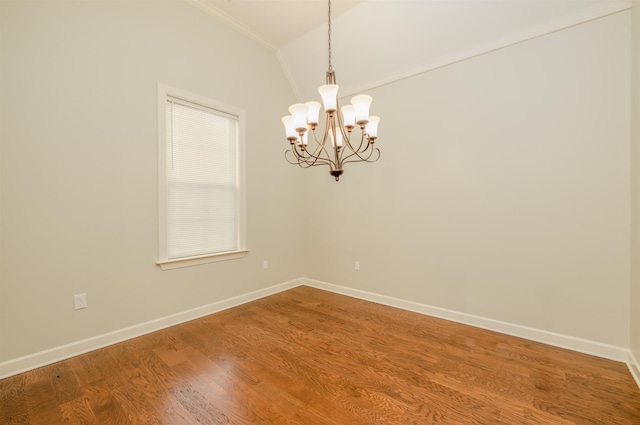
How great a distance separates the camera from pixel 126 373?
79.2 inches

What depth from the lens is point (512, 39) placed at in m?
2.56

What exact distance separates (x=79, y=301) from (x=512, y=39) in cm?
434

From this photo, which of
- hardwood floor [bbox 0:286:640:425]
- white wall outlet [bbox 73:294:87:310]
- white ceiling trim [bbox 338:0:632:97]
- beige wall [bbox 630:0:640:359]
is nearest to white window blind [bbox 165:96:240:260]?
white wall outlet [bbox 73:294:87:310]

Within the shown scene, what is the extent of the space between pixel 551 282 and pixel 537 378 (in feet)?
2.94

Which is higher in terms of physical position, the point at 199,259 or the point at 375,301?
the point at 199,259

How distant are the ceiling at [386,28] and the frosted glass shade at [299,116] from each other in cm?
177

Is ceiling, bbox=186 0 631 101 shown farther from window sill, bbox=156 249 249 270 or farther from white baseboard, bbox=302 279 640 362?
white baseboard, bbox=302 279 640 362

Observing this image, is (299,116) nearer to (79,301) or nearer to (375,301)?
(79,301)

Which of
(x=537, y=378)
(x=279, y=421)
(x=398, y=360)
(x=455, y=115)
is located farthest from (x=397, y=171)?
(x=279, y=421)

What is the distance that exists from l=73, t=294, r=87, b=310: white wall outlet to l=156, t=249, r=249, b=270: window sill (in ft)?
1.94

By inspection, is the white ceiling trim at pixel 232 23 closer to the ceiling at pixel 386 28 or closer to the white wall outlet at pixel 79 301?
the ceiling at pixel 386 28

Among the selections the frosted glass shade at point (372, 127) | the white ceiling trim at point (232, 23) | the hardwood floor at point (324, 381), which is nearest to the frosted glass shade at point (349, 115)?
the frosted glass shade at point (372, 127)

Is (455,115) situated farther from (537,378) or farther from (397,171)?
(537,378)

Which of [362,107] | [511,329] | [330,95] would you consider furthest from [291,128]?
[511,329]
